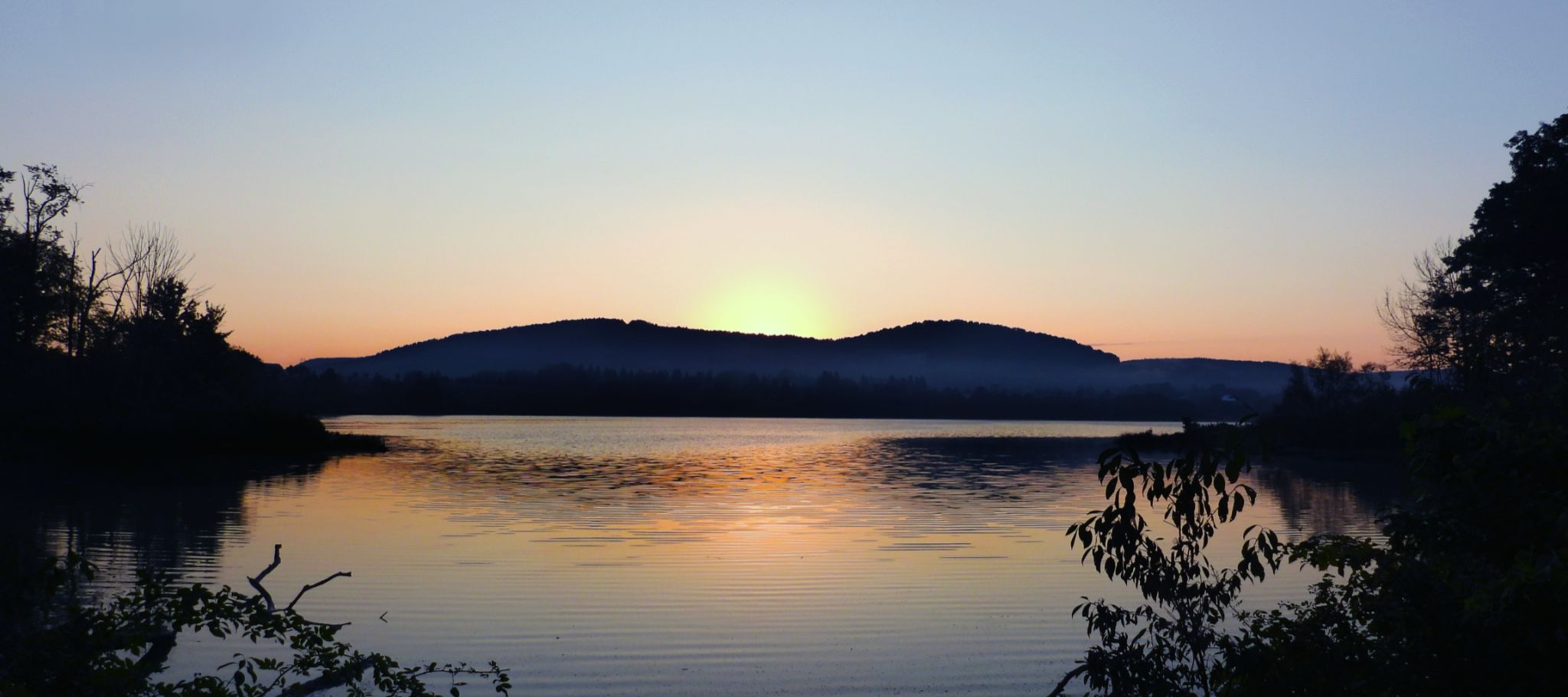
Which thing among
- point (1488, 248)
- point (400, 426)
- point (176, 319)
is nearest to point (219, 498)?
point (176, 319)

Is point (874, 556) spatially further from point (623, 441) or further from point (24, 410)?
point (623, 441)

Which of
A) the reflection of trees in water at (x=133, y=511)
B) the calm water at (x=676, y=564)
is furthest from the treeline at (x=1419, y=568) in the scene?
the reflection of trees in water at (x=133, y=511)

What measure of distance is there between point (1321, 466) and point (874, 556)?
42.8 metres

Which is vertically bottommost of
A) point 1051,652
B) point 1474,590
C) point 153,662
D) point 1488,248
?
point 1051,652

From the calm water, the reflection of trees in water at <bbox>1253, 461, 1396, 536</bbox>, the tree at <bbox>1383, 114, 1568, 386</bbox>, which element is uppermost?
the tree at <bbox>1383, 114, 1568, 386</bbox>

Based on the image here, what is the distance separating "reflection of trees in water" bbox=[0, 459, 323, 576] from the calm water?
0.19 metres

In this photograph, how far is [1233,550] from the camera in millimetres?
23828

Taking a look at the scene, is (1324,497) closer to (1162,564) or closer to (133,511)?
(1162,564)

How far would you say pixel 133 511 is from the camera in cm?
2989

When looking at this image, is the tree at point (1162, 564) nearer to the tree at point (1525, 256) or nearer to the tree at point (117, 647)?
the tree at point (117, 647)

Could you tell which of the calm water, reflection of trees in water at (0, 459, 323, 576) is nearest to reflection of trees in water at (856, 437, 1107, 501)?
the calm water

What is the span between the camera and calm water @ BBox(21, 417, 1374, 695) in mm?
13281

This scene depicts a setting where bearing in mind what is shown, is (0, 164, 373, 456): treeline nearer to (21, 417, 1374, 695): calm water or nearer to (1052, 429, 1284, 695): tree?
(21, 417, 1374, 695): calm water

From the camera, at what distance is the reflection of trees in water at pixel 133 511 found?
2156cm
